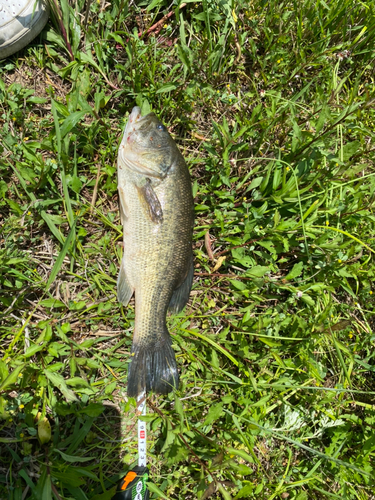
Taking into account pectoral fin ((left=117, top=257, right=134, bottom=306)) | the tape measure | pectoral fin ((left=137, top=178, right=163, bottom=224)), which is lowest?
the tape measure

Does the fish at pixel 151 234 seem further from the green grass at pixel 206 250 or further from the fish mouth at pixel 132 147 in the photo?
the green grass at pixel 206 250

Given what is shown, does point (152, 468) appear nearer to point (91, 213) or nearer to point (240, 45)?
point (91, 213)

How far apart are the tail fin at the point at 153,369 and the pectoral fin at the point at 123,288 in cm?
40

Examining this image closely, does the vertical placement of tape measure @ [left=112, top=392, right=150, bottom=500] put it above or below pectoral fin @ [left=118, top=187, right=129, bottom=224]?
below

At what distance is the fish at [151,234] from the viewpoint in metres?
2.69

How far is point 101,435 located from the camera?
2.76 m

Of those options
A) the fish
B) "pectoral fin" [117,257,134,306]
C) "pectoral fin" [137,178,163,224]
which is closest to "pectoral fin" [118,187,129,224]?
the fish

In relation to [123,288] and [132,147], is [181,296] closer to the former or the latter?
[123,288]

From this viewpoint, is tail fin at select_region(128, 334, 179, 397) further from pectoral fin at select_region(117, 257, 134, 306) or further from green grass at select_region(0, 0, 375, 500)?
pectoral fin at select_region(117, 257, 134, 306)

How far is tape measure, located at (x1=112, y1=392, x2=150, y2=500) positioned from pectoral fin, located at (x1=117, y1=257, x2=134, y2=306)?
802mm

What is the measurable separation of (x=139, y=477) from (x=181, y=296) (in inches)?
57.3

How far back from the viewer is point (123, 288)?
9.21 feet

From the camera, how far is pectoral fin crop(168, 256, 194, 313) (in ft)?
9.53

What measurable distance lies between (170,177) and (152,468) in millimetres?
2465
